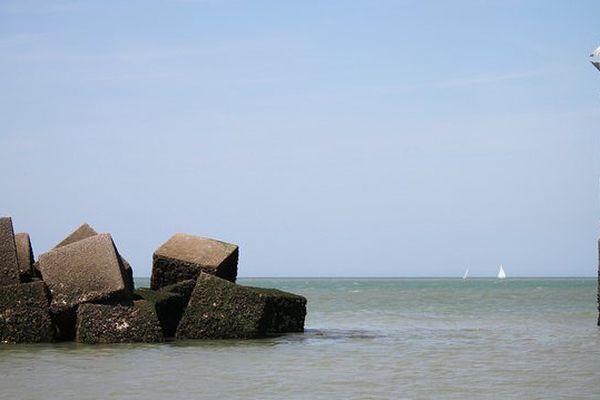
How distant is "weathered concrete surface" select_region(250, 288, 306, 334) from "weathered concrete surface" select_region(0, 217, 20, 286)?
424 centimetres

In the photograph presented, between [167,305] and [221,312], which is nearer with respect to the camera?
[221,312]

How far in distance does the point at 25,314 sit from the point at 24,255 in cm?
203

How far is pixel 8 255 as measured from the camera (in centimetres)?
1609

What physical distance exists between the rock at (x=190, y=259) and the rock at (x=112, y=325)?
251 centimetres

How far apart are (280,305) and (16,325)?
4.77 meters

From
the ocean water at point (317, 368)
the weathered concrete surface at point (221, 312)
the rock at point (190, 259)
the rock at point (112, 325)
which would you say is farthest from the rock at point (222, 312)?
the rock at point (190, 259)

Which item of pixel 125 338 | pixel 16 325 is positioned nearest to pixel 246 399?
pixel 125 338

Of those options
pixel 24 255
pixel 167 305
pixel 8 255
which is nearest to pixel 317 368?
pixel 167 305

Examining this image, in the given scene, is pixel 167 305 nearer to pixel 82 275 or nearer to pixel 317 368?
pixel 82 275

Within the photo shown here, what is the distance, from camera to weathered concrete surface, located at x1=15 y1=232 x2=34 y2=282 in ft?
56.5

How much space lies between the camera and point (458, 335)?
19578 mm

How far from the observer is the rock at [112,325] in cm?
1538

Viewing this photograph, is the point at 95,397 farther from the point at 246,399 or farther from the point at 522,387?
the point at 522,387

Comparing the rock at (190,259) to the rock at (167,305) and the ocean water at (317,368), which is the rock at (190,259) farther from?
the ocean water at (317,368)
